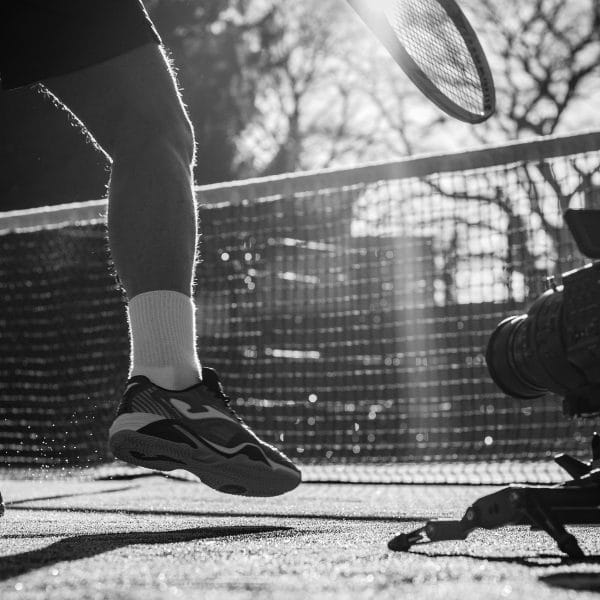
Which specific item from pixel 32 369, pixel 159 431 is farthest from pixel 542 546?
pixel 32 369

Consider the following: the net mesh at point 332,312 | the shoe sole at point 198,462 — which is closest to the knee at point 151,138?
the shoe sole at point 198,462

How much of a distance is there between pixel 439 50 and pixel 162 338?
114cm

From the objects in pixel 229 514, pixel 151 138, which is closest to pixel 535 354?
pixel 151 138

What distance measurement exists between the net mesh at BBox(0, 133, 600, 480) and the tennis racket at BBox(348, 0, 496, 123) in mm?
2068

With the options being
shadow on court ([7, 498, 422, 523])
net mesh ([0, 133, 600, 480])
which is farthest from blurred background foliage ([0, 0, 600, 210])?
shadow on court ([7, 498, 422, 523])

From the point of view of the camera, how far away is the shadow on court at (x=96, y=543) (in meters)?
1.29

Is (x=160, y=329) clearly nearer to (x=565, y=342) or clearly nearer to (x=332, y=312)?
(x=565, y=342)

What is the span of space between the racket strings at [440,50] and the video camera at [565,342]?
78 cm

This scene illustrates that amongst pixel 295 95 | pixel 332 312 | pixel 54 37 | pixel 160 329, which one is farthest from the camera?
pixel 295 95

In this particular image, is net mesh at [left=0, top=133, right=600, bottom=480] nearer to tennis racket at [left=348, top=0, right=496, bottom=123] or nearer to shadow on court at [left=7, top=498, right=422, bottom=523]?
tennis racket at [left=348, top=0, right=496, bottom=123]

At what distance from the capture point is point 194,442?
1.75 meters

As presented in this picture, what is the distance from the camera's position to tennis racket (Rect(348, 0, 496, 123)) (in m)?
2.46

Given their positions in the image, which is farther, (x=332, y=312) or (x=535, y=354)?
(x=332, y=312)

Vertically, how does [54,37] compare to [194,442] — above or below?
above
